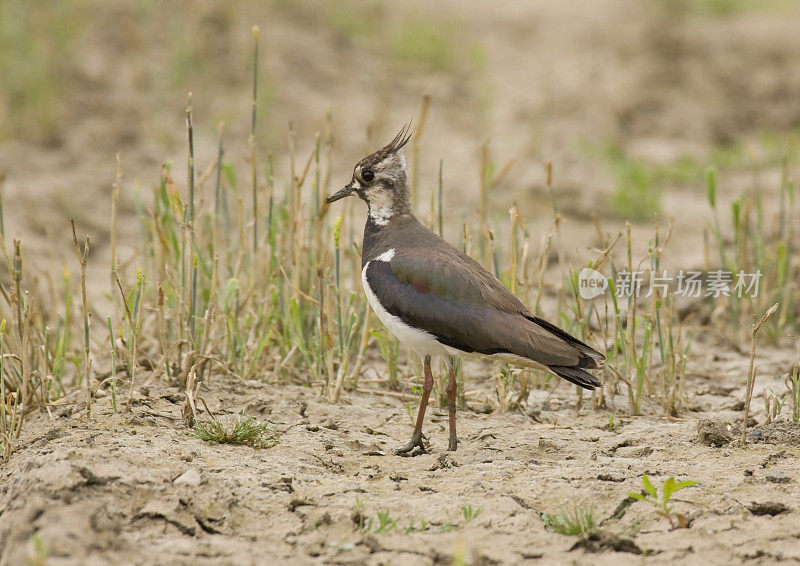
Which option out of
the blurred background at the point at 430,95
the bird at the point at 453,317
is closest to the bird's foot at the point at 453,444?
the bird at the point at 453,317

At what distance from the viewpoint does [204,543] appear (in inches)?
137

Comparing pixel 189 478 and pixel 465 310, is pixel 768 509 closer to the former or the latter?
pixel 465 310

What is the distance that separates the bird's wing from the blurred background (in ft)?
11.5

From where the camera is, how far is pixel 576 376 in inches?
172

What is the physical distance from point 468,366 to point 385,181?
4.58ft

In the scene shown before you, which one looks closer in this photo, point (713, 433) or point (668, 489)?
point (668, 489)

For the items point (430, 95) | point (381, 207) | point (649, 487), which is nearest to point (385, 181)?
point (381, 207)

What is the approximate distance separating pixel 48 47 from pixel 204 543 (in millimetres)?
6530

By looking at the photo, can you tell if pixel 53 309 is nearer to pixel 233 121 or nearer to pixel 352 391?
pixel 352 391

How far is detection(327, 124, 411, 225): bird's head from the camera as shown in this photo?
16.9ft

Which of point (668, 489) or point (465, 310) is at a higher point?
point (465, 310)

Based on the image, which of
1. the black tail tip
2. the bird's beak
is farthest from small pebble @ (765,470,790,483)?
the bird's beak

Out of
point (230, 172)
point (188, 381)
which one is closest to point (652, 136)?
point (230, 172)

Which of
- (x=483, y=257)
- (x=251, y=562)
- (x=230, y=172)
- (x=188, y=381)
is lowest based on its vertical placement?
(x=251, y=562)
